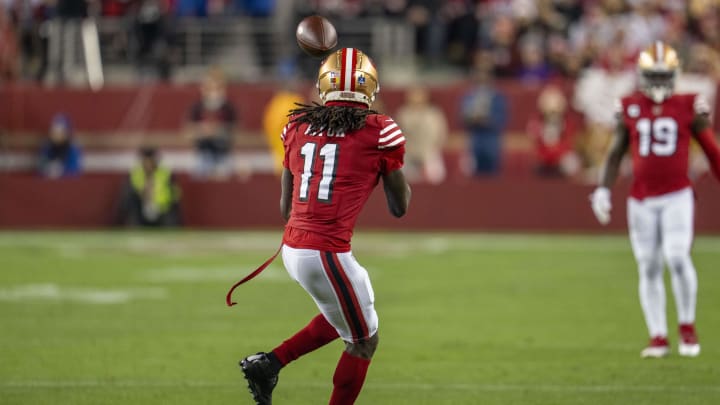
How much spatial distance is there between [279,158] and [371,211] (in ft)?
9.14

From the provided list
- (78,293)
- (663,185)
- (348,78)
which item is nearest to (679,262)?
(663,185)

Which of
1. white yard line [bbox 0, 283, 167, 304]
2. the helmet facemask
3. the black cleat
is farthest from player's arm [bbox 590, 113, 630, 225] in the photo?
white yard line [bbox 0, 283, 167, 304]

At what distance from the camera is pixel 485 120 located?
21.0m

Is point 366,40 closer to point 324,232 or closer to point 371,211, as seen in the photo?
point 371,211

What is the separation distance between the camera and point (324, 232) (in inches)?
261

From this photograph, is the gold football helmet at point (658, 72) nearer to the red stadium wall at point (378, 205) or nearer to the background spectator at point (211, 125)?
the red stadium wall at point (378, 205)

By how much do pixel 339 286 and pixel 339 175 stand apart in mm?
555

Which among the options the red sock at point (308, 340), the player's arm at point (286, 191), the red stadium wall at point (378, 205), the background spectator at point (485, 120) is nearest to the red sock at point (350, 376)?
the red sock at point (308, 340)

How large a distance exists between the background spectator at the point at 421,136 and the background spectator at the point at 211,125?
2822mm

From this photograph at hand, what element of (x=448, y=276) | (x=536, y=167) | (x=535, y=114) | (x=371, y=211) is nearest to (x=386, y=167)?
(x=448, y=276)

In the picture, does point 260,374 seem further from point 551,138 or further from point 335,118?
point 551,138

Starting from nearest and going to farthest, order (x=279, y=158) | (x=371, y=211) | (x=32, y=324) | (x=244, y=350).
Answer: (x=244, y=350), (x=32, y=324), (x=371, y=211), (x=279, y=158)

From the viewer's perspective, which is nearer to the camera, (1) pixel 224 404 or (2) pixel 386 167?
(2) pixel 386 167

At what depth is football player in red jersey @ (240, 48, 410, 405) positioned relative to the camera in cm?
661
